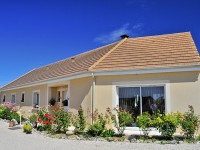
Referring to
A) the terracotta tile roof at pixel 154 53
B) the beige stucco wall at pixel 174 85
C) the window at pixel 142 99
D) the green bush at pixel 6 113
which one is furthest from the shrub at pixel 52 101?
the window at pixel 142 99

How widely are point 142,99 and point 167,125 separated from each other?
10.0 feet

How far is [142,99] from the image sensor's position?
1348 cm

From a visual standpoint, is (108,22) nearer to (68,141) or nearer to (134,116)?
(134,116)

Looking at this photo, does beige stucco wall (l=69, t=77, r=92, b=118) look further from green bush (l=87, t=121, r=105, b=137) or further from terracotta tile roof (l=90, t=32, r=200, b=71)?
green bush (l=87, t=121, r=105, b=137)

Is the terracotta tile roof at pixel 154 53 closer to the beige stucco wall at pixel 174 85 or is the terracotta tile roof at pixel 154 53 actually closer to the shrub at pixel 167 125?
the beige stucco wall at pixel 174 85

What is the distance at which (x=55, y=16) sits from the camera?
52.3ft

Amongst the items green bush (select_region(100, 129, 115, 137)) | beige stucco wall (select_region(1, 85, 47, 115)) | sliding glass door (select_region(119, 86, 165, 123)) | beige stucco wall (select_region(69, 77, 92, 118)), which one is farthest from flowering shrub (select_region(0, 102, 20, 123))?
green bush (select_region(100, 129, 115, 137))

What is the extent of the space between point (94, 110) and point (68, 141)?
349 centimetres

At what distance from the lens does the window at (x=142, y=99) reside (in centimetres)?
1317

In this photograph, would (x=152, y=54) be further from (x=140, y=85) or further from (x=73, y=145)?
(x=73, y=145)

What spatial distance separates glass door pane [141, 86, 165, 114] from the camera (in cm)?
1313

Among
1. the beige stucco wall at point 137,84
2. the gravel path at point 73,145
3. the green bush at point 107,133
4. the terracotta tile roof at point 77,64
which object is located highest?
the terracotta tile roof at point 77,64

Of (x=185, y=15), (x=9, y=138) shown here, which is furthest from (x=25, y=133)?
(x=185, y=15)

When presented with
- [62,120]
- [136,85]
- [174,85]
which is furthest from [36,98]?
[174,85]
